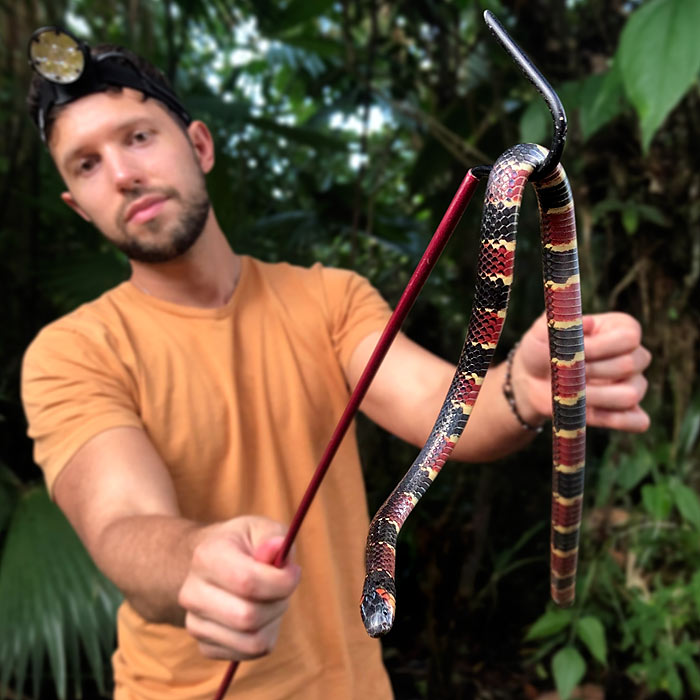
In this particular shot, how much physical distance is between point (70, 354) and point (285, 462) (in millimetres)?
414

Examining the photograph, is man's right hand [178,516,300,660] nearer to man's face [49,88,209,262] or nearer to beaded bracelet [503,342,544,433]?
beaded bracelet [503,342,544,433]

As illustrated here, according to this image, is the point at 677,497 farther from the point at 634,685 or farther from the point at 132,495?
the point at 132,495

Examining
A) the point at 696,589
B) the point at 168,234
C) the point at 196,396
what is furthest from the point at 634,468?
the point at 168,234

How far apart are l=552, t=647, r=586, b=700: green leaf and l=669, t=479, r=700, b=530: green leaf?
1.29 ft

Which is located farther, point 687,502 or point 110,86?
point 687,502

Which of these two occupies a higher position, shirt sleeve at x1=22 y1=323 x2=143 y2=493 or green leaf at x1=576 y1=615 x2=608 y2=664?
shirt sleeve at x1=22 y1=323 x2=143 y2=493

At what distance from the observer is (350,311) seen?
132cm

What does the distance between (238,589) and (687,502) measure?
1.21m

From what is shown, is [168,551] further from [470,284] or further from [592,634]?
[470,284]

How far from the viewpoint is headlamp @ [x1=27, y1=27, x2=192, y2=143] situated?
1.13 meters

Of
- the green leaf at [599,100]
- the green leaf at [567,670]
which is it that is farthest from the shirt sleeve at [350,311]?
the green leaf at [567,670]

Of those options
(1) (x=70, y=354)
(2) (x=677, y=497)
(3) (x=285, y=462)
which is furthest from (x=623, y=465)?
(1) (x=70, y=354)

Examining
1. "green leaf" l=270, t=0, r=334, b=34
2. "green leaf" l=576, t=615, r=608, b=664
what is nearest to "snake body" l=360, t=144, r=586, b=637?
"green leaf" l=576, t=615, r=608, b=664

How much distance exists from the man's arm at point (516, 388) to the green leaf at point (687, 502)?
0.68 metres
